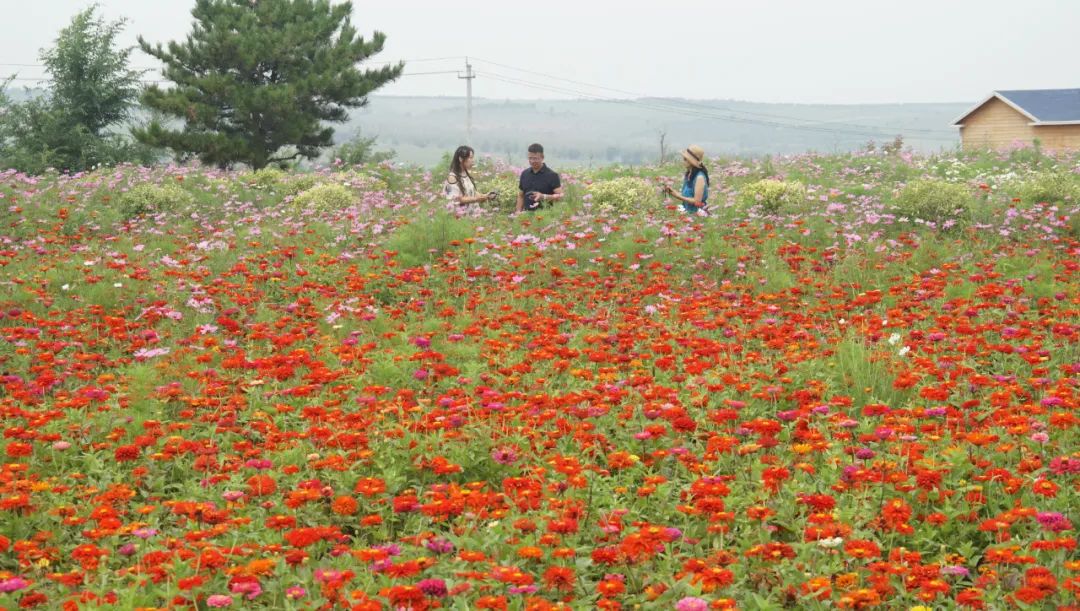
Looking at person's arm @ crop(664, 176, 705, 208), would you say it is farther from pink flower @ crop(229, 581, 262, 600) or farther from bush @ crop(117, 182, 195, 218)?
pink flower @ crop(229, 581, 262, 600)

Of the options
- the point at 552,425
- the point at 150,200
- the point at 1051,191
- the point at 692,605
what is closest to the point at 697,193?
the point at 1051,191

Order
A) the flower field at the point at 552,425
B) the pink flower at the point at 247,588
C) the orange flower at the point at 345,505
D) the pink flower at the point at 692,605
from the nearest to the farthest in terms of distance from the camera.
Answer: the pink flower at the point at 692,605
the pink flower at the point at 247,588
the flower field at the point at 552,425
the orange flower at the point at 345,505

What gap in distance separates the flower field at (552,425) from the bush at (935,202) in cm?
46

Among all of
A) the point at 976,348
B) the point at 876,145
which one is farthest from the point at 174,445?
the point at 876,145

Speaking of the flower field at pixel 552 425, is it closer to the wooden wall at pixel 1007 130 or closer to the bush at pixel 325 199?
the bush at pixel 325 199

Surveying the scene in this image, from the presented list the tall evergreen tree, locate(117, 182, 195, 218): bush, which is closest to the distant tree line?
the tall evergreen tree

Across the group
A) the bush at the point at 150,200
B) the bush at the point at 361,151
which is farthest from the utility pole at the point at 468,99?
the bush at the point at 150,200

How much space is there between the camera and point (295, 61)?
95.9ft

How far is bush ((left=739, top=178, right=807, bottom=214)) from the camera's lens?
11367 mm

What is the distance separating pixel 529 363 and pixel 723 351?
4.14 feet

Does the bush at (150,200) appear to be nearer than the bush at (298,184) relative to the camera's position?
Yes

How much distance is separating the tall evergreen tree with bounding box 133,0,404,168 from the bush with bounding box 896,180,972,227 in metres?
20.6

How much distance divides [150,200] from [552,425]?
405 inches

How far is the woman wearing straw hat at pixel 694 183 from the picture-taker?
Result: 35.4 feet
